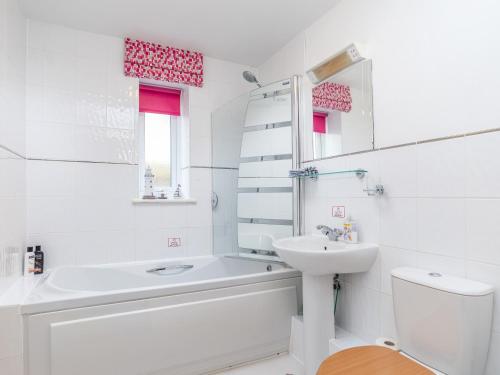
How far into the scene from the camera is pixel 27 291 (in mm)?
1682

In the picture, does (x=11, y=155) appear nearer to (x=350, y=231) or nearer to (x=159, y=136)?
(x=159, y=136)

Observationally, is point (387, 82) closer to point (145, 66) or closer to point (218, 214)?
point (218, 214)

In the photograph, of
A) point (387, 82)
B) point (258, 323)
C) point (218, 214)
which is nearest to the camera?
point (387, 82)

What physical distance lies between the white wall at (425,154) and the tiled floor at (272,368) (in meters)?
0.44

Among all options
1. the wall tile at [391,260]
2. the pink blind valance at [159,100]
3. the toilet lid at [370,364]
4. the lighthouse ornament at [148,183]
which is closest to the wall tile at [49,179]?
the lighthouse ornament at [148,183]

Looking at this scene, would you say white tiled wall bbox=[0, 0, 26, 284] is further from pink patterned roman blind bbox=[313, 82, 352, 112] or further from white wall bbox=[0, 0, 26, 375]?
pink patterned roman blind bbox=[313, 82, 352, 112]

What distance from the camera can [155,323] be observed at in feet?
5.72

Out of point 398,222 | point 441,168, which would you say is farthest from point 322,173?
point 441,168

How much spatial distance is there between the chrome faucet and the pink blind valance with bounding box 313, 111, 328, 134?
2.35ft

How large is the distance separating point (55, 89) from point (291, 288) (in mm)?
2425

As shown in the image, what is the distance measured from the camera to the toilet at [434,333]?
1.11m

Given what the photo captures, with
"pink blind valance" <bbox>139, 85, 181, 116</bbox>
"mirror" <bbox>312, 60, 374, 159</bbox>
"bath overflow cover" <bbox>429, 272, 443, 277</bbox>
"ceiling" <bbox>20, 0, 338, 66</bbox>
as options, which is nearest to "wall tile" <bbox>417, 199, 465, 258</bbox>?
"bath overflow cover" <bbox>429, 272, 443, 277</bbox>

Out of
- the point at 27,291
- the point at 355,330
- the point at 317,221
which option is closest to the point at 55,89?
the point at 27,291

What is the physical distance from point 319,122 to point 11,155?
81.6 inches
